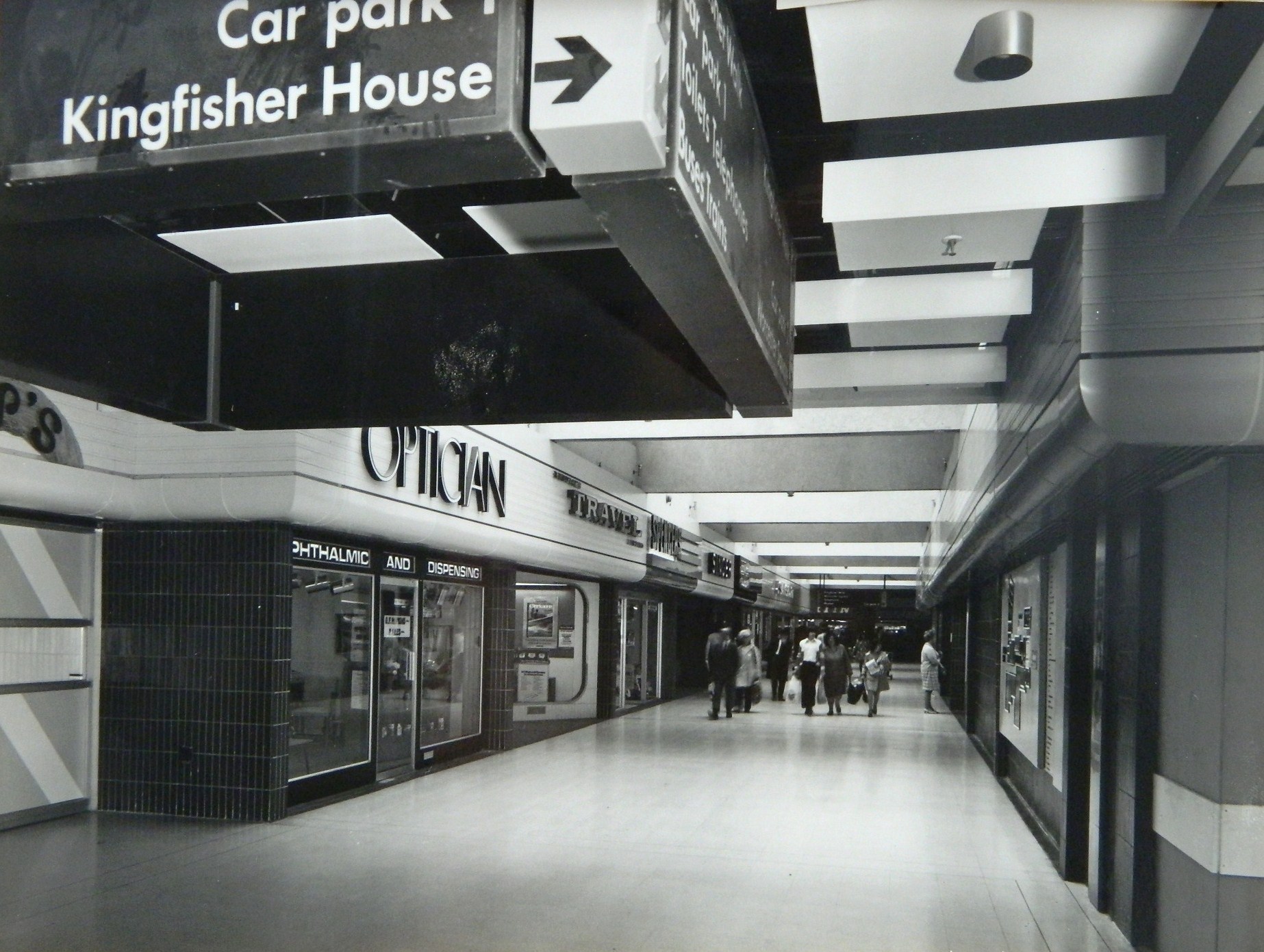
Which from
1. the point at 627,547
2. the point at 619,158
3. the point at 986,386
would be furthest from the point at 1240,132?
the point at 627,547

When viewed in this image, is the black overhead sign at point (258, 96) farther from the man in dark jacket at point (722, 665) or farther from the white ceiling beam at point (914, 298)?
the man in dark jacket at point (722, 665)

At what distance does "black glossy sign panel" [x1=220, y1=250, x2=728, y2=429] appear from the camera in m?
4.20

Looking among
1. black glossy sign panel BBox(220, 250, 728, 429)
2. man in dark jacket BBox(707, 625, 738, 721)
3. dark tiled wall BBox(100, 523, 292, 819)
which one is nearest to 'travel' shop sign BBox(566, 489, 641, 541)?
man in dark jacket BBox(707, 625, 738, 721)

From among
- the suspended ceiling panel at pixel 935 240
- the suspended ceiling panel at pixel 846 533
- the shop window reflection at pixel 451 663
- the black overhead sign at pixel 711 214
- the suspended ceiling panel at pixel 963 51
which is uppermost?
the suspended ceiling panel at pixel 963 51

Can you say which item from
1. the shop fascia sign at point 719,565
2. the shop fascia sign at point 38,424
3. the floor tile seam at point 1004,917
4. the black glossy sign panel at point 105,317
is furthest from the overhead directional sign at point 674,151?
the shop fascia sign at point 719,565

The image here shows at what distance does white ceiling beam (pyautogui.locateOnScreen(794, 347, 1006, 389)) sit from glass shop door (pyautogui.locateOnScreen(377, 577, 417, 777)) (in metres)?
4.56

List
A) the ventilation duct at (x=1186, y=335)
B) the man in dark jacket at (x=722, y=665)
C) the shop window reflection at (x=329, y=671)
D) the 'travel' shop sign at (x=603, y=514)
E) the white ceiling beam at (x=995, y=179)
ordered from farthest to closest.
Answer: the man in dark jacket at (x=722, y=665), the 'travel' shop sign at (x=603, y=514), the shop window reflection at (x=329, y=671), the white ceiling beam at (x=995, y=179), the ventilation duct at (x=1186, y=335)

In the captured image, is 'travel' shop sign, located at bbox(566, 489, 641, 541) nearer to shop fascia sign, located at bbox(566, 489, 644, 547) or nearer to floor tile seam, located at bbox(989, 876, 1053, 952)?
shop fascia sign, located at bbox(566, 489, 644, 547)

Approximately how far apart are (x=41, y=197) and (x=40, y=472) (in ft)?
17.8

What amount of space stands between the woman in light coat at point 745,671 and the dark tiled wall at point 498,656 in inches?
239

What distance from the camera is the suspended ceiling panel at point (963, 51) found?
8.80ft

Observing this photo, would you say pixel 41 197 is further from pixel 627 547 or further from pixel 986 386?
pixel 627 547

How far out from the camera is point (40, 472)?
6.93 meters

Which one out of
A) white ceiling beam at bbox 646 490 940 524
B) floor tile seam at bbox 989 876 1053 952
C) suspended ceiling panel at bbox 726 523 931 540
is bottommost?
floor tile seam at bbox 989 876 1053 952
